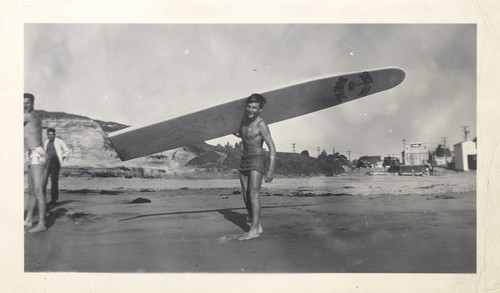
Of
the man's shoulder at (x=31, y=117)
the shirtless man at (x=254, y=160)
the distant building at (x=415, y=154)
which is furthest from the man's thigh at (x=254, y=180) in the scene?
the man's shoulder at (x=31, y=117)

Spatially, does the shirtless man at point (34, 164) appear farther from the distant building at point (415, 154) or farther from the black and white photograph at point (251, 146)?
the distant building at point (415, 154)

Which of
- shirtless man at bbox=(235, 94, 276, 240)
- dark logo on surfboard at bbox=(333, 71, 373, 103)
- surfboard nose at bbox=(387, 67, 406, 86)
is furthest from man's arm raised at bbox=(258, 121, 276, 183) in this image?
surfboard nose at bbox=(387, 67, 406, 86)

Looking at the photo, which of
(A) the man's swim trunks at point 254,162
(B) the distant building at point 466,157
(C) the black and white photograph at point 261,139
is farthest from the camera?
(B) the distant building at point 466,157

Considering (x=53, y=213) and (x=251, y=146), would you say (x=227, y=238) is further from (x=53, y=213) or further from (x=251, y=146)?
→ (x=53, y=213)

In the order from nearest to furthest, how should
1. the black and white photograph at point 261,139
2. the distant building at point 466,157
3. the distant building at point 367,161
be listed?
the black and white photograph at point 261,139 → the distant building at point 466,157 → the distant building at point 367,161

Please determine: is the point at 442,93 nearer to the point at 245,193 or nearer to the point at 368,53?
the point at 368,53

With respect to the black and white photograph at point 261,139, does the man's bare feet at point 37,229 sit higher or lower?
lower
